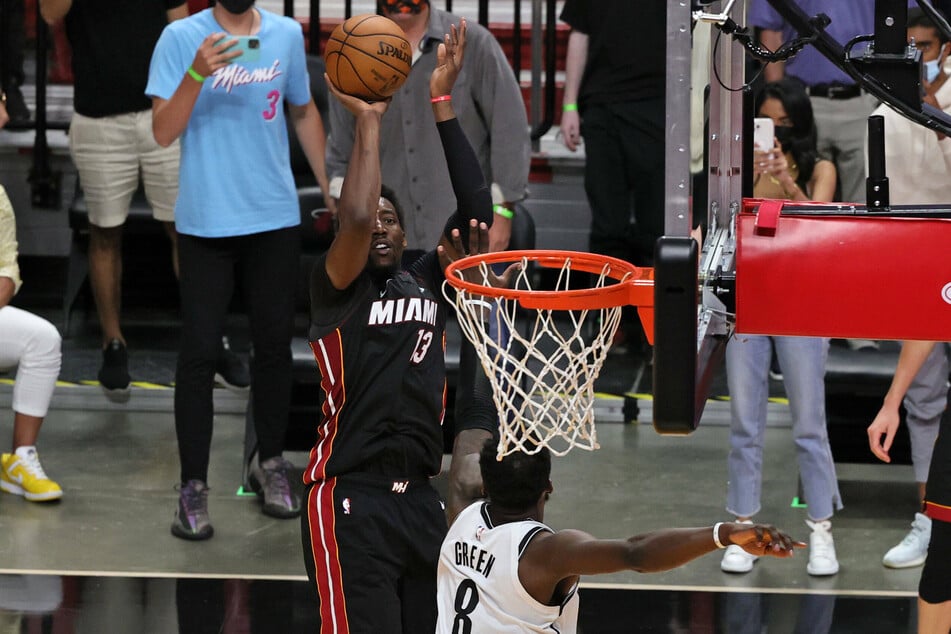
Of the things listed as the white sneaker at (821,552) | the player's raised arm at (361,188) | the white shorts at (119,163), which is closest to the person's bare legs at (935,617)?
the white sneaker at (821,552)

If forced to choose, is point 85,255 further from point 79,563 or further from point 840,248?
point 840,248

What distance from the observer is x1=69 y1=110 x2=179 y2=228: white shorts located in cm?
720

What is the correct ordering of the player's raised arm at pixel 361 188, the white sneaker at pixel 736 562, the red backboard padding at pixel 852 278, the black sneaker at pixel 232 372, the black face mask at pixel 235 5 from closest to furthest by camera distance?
the red backboard padding at pixel 852 278 < the player's raised arm at pixel 361 188 < the white sneaker at pixel 736 562 < the black face mask at pixel 235 5 < the black sneaker at pixel 232 372

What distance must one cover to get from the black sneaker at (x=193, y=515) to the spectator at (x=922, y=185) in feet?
8.65

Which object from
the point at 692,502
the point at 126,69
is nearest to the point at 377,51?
the point at 692,502

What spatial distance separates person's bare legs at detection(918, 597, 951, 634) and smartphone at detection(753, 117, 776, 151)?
79.5 inches

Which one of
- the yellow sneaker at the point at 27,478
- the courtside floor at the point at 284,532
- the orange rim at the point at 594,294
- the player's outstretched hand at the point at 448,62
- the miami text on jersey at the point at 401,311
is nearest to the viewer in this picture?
the orange rim at the point at 594,294

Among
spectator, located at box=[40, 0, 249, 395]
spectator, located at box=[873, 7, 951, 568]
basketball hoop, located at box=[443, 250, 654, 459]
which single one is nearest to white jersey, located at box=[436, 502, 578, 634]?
basketball hoop, located at box=[443, 250, 654, 459]

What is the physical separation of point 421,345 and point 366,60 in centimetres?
77

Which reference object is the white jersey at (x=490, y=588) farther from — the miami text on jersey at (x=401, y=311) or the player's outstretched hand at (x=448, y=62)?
the player's outstretched hand at (x=448, y=62)

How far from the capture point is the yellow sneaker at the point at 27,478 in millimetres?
6320

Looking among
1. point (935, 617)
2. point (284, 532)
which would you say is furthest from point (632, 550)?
point (284, 532)

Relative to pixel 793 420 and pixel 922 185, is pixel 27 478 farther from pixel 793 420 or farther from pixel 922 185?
pixel 922 185

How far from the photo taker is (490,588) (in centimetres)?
346
